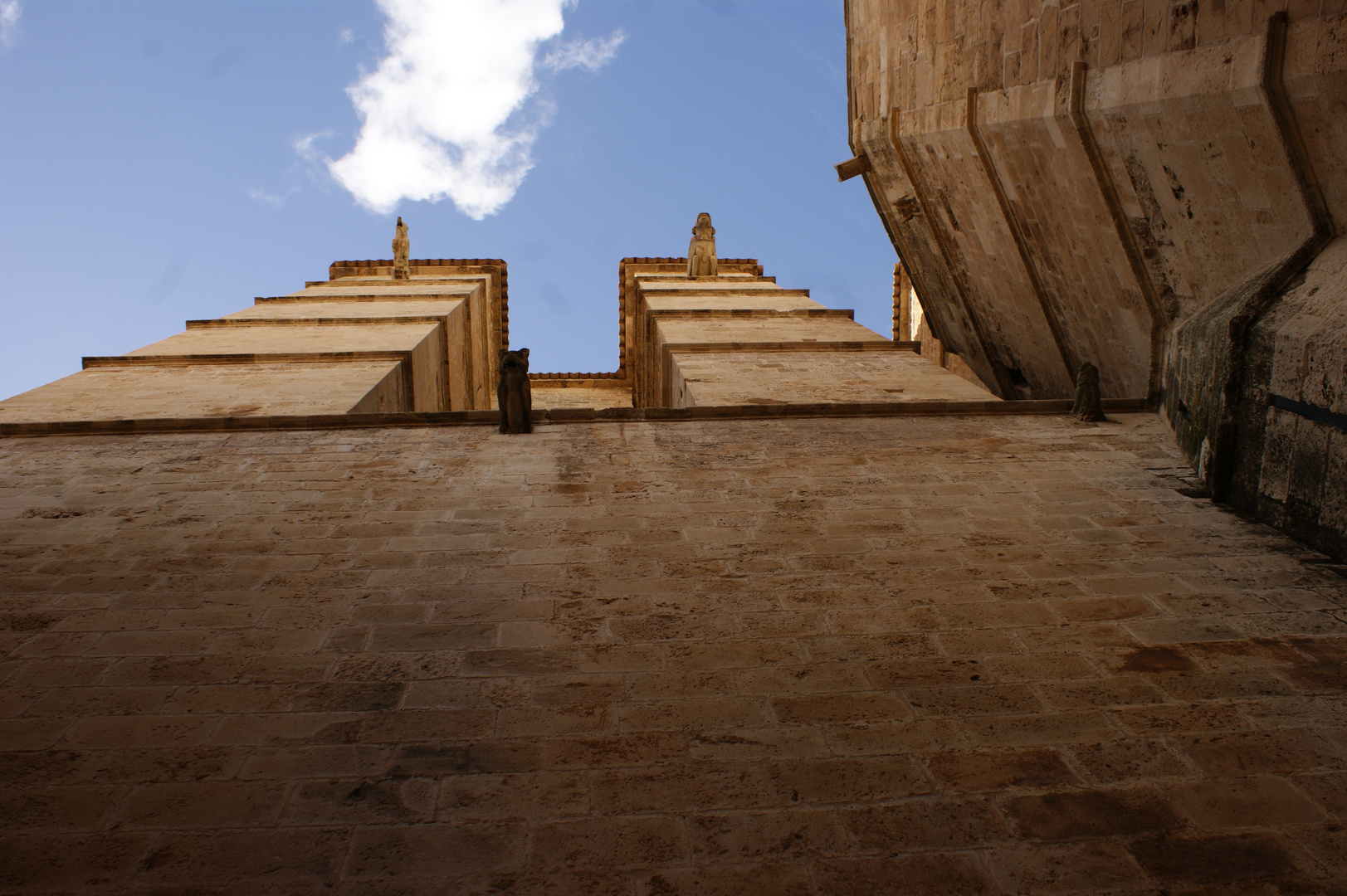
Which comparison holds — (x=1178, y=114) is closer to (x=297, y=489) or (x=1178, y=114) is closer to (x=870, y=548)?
(x=870, y=548)

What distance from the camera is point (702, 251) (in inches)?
697

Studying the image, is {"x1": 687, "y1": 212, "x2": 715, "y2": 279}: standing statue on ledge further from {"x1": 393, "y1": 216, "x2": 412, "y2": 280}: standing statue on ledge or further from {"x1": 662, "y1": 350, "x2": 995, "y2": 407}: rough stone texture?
{"x1": 662, "y1": 350, "x2": 995, "y2": 407}: rough stone texture

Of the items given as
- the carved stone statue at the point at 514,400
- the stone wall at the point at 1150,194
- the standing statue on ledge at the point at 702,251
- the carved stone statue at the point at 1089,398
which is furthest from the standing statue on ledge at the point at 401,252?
the carved stone statue at the point at 1089,398

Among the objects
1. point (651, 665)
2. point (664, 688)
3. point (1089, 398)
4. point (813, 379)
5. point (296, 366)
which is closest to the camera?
point (664, 688)

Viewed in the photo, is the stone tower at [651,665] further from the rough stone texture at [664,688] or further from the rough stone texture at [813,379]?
the rough stone texture at [813,379]

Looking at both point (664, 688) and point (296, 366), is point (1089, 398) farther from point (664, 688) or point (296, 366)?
point (296, 366)

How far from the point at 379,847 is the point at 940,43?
8118 mm

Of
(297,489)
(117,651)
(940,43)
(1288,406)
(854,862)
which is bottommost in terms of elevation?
(854,862)

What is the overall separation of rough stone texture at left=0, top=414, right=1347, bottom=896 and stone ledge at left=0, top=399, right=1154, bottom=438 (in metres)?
1.11

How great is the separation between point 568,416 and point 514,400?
46 centimetres

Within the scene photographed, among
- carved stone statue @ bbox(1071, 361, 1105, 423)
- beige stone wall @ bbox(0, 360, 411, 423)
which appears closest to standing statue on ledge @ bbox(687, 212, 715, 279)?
beige stone wall @ bbox(0, 360, 411, 423)

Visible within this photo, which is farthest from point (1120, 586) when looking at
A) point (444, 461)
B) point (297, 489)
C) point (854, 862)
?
point (297, 489)

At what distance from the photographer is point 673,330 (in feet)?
A: 37.2

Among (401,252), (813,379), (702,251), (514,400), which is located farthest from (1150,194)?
(401,252)
